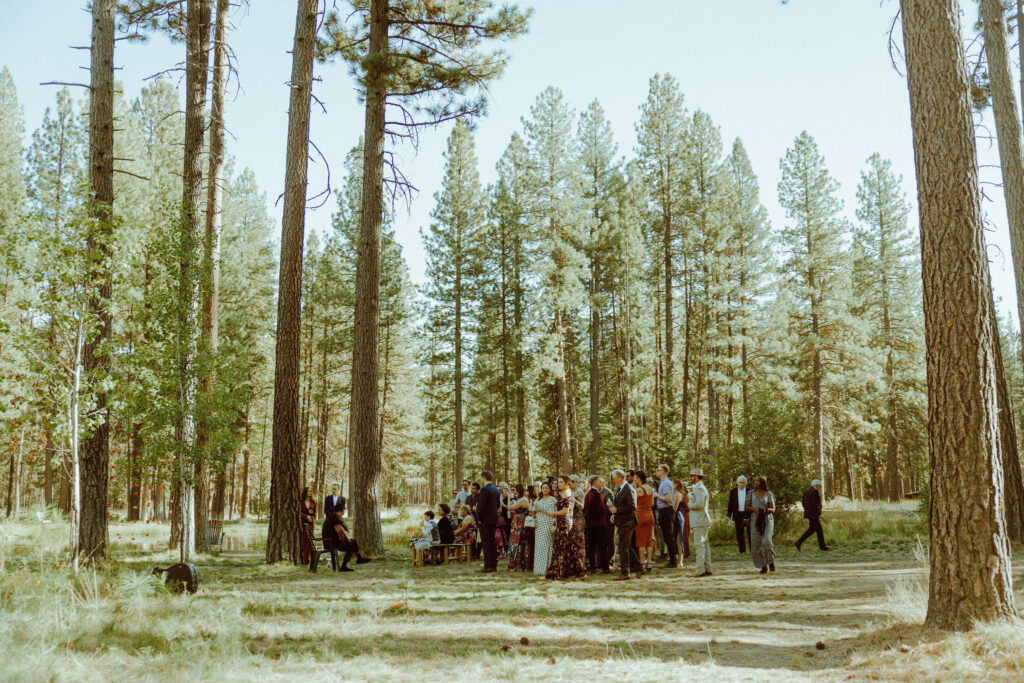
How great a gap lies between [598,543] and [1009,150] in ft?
→ 34.5

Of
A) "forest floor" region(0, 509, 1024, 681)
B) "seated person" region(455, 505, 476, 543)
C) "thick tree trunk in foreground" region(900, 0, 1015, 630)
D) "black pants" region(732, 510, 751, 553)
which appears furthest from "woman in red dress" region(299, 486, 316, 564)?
"thick tree trunk in foreground" region(900, 0, 1015, 630)

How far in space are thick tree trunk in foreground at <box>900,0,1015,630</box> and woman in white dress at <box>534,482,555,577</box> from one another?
703 centimetres

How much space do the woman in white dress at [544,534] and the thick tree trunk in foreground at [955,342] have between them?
7029 mm

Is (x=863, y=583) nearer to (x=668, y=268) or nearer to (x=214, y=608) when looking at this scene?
(x=214, y=608)

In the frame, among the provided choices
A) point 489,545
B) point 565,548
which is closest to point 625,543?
point 565,548

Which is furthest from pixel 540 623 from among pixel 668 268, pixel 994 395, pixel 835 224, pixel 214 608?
pixel 835 224

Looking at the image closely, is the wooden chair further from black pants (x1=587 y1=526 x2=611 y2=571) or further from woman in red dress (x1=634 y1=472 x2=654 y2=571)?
woman in red dress (x1=634 y1=472 x2=654 y2=571)

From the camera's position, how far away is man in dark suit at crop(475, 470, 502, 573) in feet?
42.3

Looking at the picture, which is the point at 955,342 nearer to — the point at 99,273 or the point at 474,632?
the point at 474,632

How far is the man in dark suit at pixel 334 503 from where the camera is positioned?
12758 millimetres

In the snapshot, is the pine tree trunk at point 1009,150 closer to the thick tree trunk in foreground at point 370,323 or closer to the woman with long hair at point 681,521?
the woman with long hair at point 681,521

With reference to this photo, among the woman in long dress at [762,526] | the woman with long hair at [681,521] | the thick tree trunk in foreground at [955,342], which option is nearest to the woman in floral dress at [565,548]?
the woman with long hair at [681,521]

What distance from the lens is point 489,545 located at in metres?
12.9

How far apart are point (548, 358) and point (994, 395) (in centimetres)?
2173
